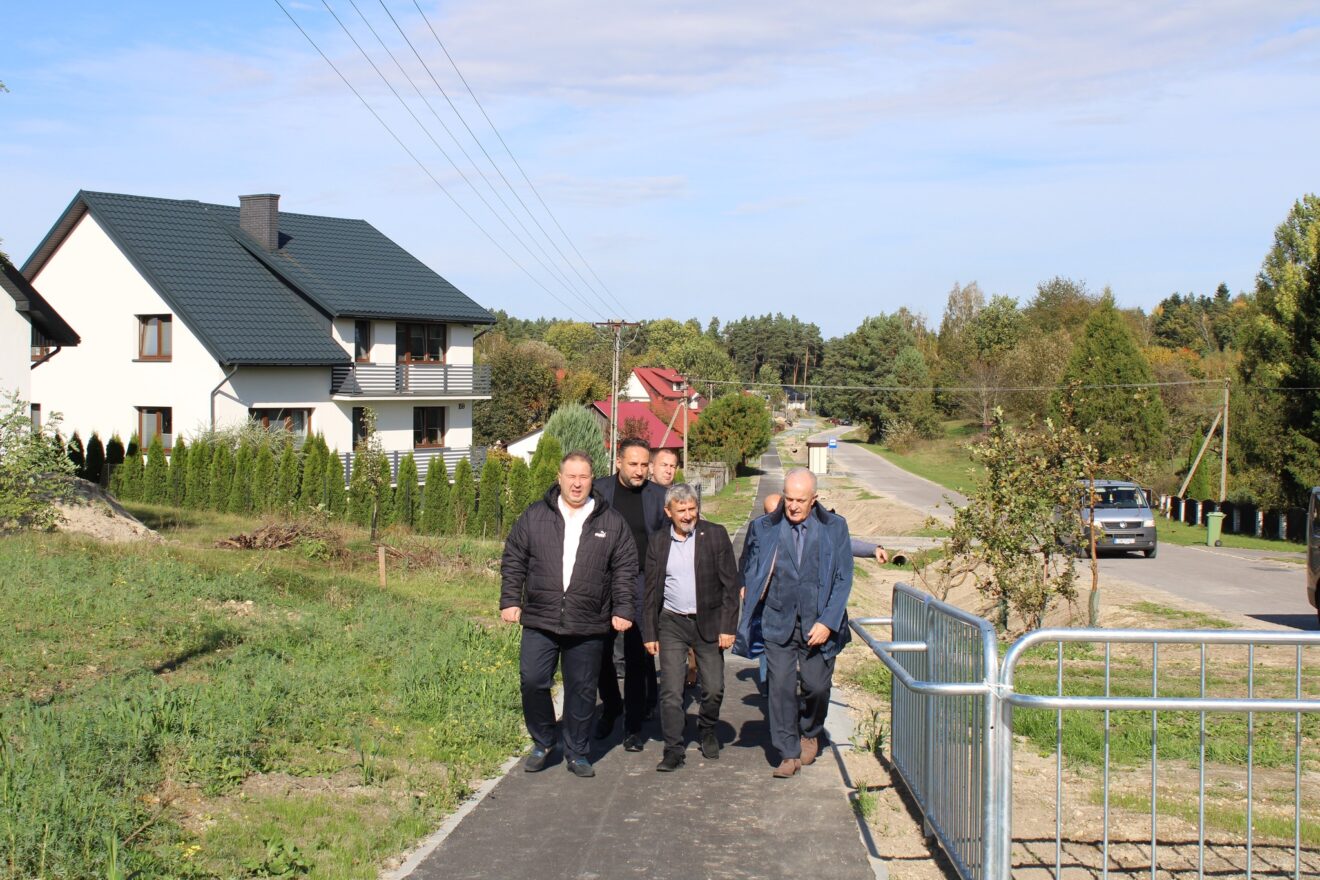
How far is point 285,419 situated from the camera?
35.7 meters

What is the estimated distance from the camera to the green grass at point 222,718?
527 cm

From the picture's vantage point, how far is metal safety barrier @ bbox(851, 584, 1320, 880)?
4625 millimetres

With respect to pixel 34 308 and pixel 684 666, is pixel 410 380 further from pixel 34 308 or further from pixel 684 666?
pixel 684 666

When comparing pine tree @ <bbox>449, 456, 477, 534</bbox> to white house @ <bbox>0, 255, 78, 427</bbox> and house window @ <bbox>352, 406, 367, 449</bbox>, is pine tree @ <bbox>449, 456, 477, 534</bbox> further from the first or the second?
white house @ <bbox>0, 255, 78, 427</bbox>

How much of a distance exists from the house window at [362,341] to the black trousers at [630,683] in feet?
103

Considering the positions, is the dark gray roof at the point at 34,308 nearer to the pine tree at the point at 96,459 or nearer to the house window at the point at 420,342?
the pine tree at the point at 96,459

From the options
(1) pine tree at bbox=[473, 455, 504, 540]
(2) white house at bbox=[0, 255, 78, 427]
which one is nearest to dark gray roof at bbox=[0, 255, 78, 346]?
(2) white house at bbox=[0, 255, 78, 427]

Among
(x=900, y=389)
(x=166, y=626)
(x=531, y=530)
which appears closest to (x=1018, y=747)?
(x=531, y=530)

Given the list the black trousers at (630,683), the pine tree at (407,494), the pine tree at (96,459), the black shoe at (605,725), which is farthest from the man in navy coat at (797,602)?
the pine tree at (96,459)

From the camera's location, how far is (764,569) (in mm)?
7336

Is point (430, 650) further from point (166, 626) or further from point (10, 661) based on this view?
point (10, 661)

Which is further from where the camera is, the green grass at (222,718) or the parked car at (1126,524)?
the parked car at (1126,524)

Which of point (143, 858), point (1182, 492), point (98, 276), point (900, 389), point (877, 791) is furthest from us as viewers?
point (900, 389)

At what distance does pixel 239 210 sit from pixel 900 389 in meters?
62.0
